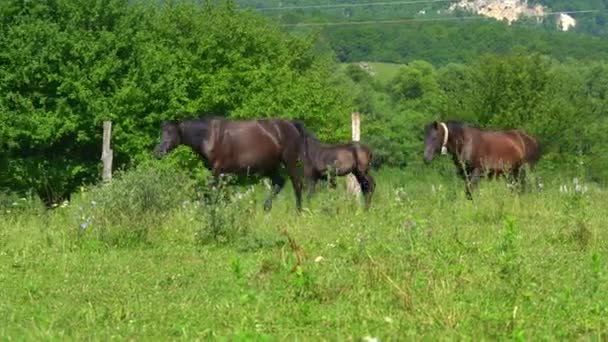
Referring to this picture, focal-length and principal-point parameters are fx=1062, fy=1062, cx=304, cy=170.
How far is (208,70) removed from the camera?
4781 centimetres

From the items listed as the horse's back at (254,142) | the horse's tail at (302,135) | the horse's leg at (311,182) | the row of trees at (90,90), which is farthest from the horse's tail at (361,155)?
the row of trees at (90,90)

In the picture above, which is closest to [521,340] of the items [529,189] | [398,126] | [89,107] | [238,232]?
[238,232]

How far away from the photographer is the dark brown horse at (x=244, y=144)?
17172 millimetres

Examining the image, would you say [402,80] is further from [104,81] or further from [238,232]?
[238,232]

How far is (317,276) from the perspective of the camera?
27.6ft

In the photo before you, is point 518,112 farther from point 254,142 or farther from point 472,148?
point 254,142

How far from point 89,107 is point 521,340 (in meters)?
32.6

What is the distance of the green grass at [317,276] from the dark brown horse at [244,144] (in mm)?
3584

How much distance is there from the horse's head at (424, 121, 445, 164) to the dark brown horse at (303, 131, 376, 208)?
3.37 feet

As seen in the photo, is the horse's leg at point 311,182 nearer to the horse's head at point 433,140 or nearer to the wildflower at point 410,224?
the horse's head at point 433,140

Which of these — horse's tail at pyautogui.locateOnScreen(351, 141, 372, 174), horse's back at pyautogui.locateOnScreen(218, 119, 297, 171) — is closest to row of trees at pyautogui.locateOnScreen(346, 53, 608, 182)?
horse's tail at pyautogui.locateOnScreen(351, 141, 372, 174)

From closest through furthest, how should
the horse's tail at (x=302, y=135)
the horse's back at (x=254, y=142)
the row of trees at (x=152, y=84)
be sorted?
1. the horse's back at (x=254, y=142)
2. the horse's tail at (x=302, y=135)
3. the row of trees at (x=152, y=84)

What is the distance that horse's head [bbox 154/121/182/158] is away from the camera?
17.1 metres

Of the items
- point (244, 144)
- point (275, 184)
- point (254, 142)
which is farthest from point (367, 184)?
point (244, 144)
